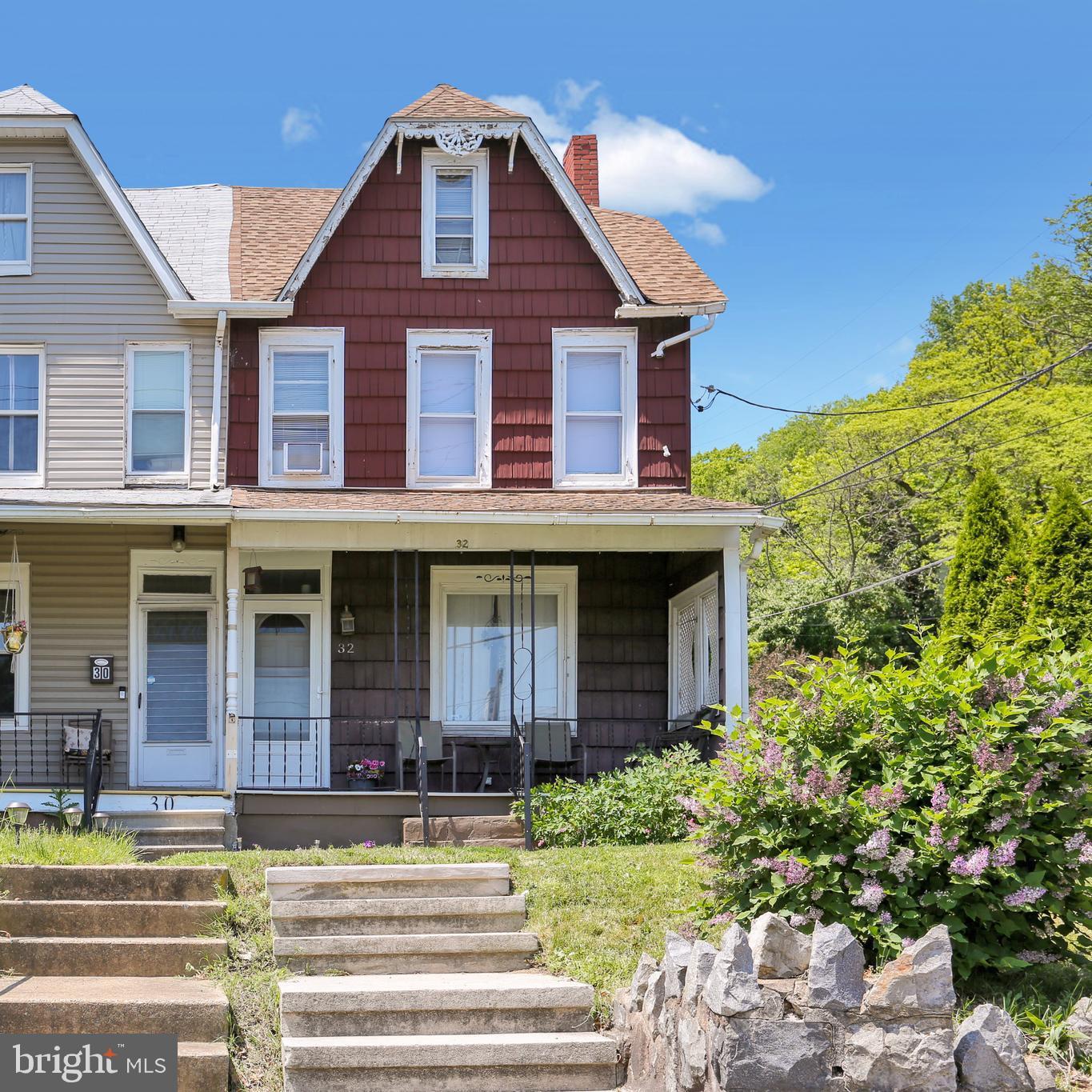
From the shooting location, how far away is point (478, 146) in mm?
15453

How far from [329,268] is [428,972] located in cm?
883

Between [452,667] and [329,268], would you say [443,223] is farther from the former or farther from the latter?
[452,667]

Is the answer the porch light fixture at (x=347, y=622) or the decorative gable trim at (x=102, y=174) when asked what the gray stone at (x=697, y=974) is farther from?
the decorative gable trim at (x=102, y=174)

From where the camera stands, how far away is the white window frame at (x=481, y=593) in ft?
50.5

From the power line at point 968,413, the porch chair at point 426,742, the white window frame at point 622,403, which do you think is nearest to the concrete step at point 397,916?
the porch chair at point 426,742

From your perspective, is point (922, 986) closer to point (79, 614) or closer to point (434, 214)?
point (79, 614)

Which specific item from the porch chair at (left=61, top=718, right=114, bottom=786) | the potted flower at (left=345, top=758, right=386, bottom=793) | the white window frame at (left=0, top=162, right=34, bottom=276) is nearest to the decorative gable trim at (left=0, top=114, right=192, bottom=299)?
the white window frame at (left=0, top=162, right=34, bottom=276)

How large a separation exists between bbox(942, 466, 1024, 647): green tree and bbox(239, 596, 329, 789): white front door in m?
7.85

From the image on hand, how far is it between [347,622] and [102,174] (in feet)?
17.7

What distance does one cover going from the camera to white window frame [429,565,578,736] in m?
15.4

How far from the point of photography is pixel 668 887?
9500 millimetres

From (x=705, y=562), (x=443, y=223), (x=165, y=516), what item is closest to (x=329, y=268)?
(x=443, y=223)

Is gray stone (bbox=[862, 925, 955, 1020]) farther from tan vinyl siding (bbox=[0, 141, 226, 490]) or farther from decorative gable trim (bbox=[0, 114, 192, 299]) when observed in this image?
decorative gable trim (bbox=[0, 114, 192, 299])

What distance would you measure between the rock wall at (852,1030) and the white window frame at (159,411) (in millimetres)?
10283
